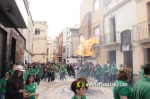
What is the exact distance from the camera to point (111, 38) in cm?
1603

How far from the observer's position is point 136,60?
12.4 m

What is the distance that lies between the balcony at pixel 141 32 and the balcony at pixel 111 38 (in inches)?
81.2

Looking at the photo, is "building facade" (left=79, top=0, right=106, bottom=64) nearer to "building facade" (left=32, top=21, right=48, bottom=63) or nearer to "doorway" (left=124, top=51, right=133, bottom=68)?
"doorway" (left=124, top=51, right=133, bottom=68)

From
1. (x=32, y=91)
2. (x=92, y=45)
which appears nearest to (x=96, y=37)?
(x=92, y=45)

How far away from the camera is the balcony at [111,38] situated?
1467 cm

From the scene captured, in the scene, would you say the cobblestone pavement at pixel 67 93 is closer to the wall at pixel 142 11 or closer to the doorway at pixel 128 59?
the doorway at pixel 128 59

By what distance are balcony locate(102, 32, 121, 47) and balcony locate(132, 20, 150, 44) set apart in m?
2.06

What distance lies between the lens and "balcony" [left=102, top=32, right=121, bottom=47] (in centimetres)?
1467

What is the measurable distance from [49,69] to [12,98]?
12.2 metres

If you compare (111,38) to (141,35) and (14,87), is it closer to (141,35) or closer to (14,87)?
(141,35)

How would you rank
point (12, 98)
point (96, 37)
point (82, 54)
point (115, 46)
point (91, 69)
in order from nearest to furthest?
point (12, 98), point (115, 46), point (91, 69), point (96, 37), point (82, 54)

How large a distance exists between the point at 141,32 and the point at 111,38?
4.43m

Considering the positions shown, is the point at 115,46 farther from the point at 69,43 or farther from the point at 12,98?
the point at 69,43

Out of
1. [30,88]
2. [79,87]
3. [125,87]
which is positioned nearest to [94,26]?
[30,88]
